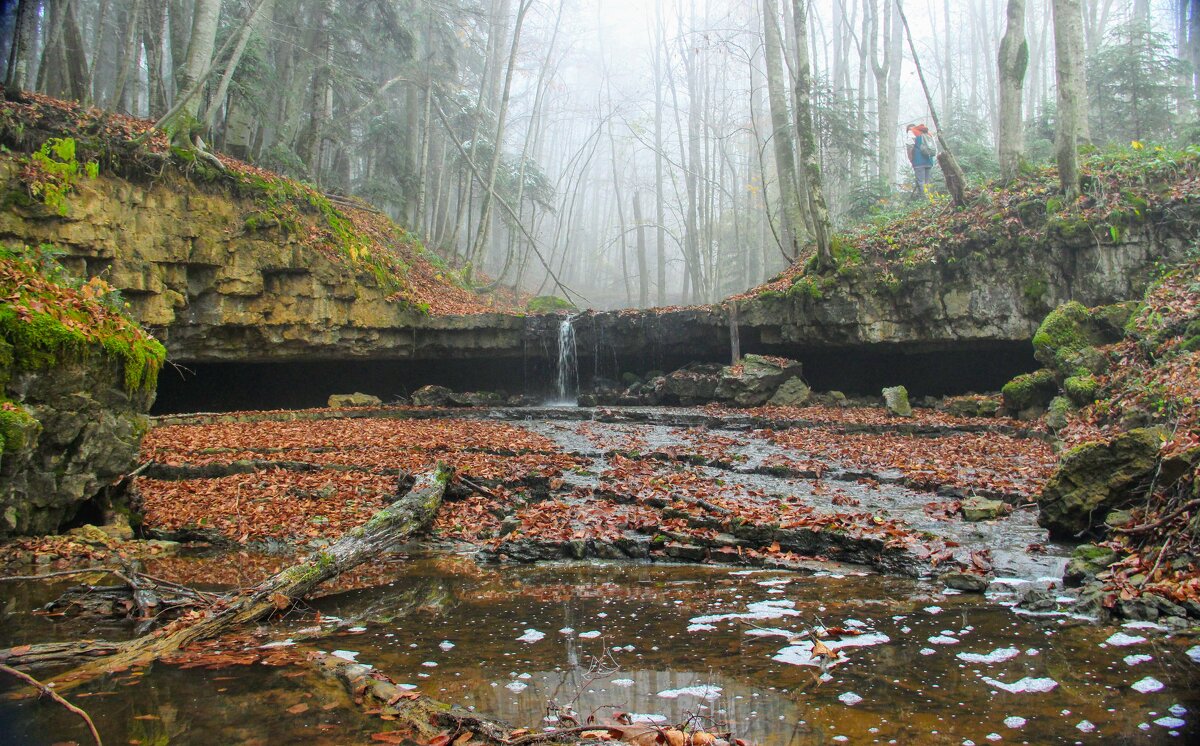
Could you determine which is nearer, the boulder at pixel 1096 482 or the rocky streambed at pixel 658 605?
the rocky streambed at pixel 658 605

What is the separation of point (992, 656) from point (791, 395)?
40.1 ft

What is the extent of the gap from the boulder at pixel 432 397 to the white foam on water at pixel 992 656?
14.7 meters

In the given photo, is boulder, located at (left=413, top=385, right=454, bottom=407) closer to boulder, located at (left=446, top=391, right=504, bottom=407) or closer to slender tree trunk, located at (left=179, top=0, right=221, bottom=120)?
boulder, located at (left=446, top=391, right=504, bottom=407)

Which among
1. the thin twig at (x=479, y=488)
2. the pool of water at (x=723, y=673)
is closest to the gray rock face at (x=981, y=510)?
the pool of water at (x=723, y=673)

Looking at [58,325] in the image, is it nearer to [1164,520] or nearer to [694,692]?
[694,692]

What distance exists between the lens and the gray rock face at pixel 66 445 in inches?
222

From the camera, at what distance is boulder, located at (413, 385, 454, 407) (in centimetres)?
1688

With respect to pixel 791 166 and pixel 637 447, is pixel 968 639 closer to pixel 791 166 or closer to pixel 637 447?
pixel 637 447

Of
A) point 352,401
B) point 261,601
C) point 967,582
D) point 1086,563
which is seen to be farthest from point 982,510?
A: point 352,401

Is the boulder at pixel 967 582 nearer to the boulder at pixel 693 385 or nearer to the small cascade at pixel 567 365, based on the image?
the boulder at pixel 693 385

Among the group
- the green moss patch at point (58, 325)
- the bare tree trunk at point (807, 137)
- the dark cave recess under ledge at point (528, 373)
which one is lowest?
the dark cave recess under ledge at point (528, 373)

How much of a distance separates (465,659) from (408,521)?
9.96ft

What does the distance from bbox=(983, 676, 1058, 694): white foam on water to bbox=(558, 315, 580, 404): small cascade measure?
15686mm

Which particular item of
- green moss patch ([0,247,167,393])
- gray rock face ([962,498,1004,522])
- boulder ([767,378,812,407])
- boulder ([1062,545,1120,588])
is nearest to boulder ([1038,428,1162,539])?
gray rock face ([962,498,1004,522])
